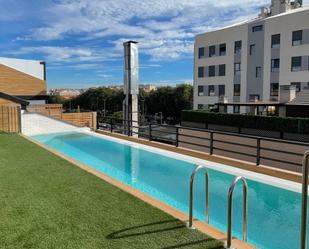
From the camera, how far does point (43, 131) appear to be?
18.6 meters

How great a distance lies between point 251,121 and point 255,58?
1556cm

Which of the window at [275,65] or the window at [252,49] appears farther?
the window at [252,49]

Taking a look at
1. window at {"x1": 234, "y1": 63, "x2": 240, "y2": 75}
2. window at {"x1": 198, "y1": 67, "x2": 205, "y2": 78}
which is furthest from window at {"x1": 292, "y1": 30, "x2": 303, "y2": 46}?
window at {"x1": 198, "y1": 67, "x2": 205, "y2": 78}

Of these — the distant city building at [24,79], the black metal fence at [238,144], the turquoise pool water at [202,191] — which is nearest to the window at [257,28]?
the black metal fence at [238,144]

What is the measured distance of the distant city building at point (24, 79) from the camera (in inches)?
1598

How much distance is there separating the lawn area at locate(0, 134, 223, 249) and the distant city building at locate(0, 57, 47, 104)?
121 feet

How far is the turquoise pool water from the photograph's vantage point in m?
5.19

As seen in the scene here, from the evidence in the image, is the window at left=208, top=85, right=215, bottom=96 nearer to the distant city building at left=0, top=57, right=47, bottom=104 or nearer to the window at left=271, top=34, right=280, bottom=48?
the window at left=271, top=34, right=280, bottom=48

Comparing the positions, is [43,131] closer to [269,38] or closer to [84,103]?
[269,38]

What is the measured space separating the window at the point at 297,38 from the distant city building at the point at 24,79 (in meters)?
31.3

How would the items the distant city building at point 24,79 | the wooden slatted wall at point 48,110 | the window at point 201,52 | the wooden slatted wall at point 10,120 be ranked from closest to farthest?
the wooden slatted wall at point 10,120, the wooden slatted wall at point 48,110, the distant city building at point 24,79, the window at point 201,52

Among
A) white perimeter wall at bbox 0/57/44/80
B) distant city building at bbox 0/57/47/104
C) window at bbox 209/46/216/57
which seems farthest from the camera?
window at bbox 209/46/216/57

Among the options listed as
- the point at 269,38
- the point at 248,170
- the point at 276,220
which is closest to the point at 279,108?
the point at 269,38

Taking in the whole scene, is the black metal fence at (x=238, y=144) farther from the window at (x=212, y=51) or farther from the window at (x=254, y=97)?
the window at (x=212, y=51)
